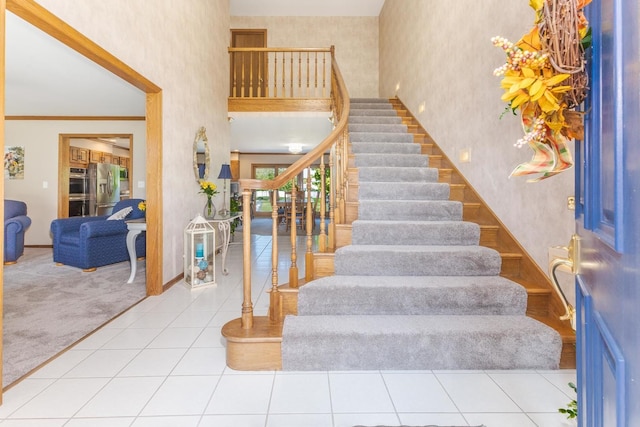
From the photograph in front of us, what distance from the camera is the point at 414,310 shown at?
6.93 ft

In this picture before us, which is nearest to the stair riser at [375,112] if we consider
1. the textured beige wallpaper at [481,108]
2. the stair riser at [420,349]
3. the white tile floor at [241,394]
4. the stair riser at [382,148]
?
the textured beige wallpaper at [481,108]

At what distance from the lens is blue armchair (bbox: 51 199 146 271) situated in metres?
4.24

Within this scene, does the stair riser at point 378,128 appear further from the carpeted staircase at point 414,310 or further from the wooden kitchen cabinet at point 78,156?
the wooden kitchen cabinet at point 78,156

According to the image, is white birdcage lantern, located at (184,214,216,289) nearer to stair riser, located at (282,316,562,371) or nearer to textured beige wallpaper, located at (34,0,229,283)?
textured beige wallpaper, located at (34,0,229,283)

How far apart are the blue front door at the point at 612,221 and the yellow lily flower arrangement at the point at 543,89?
0.04 meters

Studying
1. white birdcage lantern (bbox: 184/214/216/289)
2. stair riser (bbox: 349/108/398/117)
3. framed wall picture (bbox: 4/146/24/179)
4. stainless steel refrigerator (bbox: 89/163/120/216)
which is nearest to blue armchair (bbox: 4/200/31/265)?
framed wall picture (bbox: 4/146/24/179)

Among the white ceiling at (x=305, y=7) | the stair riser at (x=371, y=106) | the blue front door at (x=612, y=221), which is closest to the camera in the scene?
the blue front door at (x=612, y=221)

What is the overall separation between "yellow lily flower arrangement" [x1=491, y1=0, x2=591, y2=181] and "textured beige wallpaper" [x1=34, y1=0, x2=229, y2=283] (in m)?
2.45

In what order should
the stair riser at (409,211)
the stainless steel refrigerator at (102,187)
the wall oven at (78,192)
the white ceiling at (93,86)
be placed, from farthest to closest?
1. the stainless steel refrigerator at (102,187)
2. the wall oven at (78,192)
3. the white ceiling at (93,86)
4. the stair riser at (409,211)

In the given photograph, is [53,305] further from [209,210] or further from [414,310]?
[414,310]

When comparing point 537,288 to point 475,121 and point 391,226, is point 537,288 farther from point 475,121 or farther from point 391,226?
point 475,121

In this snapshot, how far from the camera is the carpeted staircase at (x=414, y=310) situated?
1855 mm

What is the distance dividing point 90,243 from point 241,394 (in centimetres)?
377

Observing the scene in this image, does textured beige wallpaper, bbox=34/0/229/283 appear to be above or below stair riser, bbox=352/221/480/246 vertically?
above
